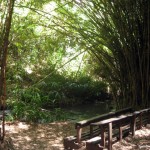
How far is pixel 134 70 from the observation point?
16.6 ft

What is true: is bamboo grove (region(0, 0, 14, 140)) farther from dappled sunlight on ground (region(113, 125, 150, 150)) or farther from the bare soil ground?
dappled sunlight on ground (region(113, 125, 150, 150))

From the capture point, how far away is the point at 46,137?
4.61m

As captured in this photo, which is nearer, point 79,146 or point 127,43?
point 79,146

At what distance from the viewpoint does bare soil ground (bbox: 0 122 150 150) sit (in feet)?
12.5

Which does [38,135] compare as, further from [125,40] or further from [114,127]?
[125,40]

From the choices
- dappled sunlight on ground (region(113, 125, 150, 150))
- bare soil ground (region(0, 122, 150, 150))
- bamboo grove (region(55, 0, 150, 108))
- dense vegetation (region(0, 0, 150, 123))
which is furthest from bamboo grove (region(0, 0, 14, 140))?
bamboo grove (region(55, 0, 150, 108))

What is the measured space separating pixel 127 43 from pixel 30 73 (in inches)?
184

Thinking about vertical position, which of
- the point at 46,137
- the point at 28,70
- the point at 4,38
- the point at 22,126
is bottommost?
the point at 46,137

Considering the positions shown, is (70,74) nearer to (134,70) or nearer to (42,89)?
(42,89)

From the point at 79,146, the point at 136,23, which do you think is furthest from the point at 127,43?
the point at 79,146

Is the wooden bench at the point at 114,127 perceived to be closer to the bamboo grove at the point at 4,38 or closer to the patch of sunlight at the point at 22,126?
the bamboo grove at the point at 4,38

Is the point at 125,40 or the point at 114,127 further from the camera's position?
the point at 125,40

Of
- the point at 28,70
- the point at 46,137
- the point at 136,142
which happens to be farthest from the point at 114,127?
→ the point at 28,70

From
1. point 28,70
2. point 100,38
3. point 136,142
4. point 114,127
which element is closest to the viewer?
point 136,142
